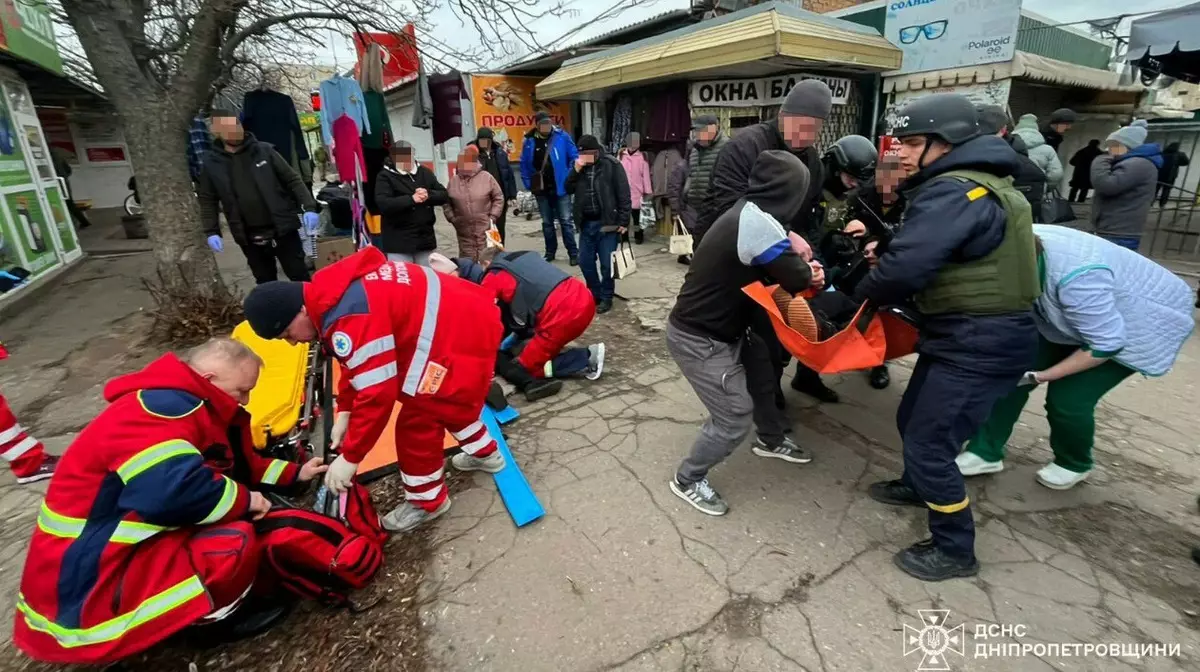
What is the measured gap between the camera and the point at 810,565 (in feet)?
7.70

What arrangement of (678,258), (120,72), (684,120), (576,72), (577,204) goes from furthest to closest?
(576,72)
(684,120)
(678,258)
(577,204)
(120,72)

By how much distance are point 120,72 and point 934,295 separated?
680cm

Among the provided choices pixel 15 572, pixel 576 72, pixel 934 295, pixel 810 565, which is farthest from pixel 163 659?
pixel 576 72

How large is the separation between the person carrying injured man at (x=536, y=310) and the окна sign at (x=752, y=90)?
17.8 ft

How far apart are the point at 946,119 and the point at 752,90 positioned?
6.67m

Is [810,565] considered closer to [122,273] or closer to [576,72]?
[576,72]

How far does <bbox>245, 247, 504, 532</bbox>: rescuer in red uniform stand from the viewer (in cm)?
215

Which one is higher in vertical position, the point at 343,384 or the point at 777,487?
the point at 343,384

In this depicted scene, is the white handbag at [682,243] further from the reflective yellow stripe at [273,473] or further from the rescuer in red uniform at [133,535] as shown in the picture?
the rescuer in red uniform at [133,535]

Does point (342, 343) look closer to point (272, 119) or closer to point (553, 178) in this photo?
point (553, 178)

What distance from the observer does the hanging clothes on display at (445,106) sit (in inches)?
313

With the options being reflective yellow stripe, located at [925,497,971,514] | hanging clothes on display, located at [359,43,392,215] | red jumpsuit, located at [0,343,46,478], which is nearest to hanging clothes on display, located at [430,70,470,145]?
hanging clothes on display, located at [359,43,392,215]

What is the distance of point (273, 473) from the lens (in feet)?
7.68

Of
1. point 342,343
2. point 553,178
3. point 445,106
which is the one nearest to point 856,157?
point 342,343
